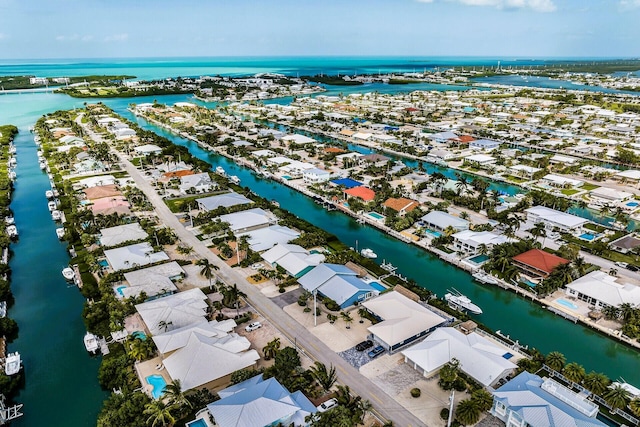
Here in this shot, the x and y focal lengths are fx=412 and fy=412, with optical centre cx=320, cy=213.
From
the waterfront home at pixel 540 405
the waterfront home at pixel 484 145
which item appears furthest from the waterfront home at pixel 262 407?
the waterfront home at pixel 484 145

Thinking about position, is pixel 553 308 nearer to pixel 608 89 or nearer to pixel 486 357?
pixel 486 357

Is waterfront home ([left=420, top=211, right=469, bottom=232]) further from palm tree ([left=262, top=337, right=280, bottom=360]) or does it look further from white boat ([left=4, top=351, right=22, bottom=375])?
white boat ([left=4, top=351, right=22, bottom=375])

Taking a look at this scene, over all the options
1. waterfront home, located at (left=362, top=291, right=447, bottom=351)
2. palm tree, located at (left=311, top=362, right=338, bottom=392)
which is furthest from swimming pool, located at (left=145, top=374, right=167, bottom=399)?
waterfront home, located at (left=362, top=291, right=447, bottom=351)

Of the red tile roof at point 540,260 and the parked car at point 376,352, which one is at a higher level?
the red tile roof at point 540,260

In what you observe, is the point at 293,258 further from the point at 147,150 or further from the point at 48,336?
the point at 147,150

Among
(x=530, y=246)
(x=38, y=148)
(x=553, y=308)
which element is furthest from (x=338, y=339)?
(x=38, y=148)

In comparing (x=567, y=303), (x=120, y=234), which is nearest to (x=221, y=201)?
(x=120, y=234)

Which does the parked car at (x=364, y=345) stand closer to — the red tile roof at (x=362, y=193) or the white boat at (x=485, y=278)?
the white boat at (x=485, y=278)
